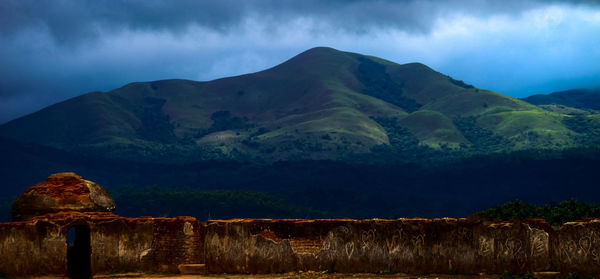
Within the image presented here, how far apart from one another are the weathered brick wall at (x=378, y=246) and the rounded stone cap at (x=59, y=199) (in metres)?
6.42

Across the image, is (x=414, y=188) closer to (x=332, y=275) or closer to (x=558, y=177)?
(x=558, y=177)

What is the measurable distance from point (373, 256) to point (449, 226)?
2.56 metres

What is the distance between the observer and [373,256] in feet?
72.6

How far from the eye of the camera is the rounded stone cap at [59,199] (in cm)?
2689

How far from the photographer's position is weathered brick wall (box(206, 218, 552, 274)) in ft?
68.0

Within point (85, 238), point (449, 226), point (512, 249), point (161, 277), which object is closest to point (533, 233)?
point (512, 249)

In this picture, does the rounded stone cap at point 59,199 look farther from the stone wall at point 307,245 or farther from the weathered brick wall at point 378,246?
the weathered brick wall at point 378,246

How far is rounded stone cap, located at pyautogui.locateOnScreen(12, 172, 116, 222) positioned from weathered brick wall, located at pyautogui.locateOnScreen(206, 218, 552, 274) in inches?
253

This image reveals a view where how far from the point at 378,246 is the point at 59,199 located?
41.6 ft

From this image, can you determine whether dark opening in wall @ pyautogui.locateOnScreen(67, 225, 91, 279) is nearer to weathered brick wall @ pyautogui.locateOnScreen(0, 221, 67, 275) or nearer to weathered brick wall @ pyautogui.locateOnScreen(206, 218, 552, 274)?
weathered brick wall @ pyautogui.locateOnScreen(0, 221, 67, 275)

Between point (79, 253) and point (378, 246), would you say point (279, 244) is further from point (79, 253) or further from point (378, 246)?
point (79, 253)

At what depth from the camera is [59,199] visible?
27.0m

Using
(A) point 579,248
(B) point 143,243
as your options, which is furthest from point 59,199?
(A) point 579,248

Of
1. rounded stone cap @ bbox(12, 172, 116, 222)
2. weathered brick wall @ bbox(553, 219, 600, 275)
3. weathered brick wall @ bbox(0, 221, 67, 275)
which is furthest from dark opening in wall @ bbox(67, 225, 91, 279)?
weathered brick wall @ bbox(553, 219, 600, 275)
